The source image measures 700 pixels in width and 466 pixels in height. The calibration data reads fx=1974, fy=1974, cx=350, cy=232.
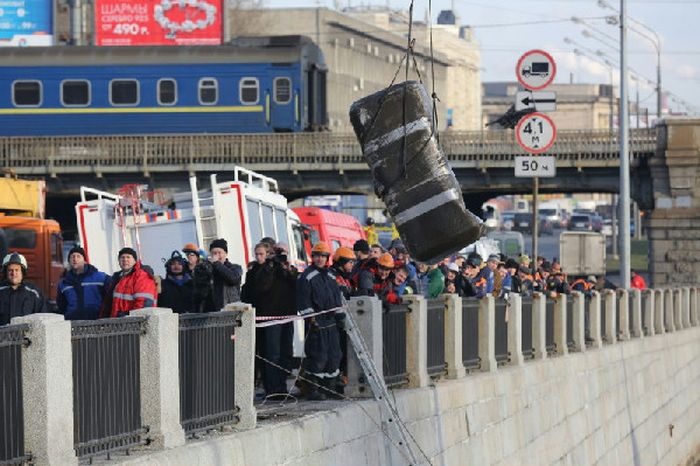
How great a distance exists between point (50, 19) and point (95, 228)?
225 feet

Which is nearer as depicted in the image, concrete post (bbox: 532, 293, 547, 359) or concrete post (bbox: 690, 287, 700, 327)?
concrete post (bbox: 532, 293, 547, 359)

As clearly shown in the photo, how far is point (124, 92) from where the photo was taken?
59.1 metres

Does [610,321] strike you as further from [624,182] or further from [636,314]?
[624,182]

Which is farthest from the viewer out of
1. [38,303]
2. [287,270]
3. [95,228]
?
[95,228]

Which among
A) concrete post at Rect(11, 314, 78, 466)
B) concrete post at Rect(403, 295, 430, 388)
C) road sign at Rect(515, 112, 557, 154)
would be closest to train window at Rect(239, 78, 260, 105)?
road sign at Rect(515, 112, 557, 154)

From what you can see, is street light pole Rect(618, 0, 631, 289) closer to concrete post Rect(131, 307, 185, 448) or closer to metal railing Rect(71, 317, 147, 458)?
concrete post Rect(131, 307, 185, 448)

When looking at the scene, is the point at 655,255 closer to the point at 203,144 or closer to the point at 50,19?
the point at 203,144

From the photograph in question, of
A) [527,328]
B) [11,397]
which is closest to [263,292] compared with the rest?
[11,397]

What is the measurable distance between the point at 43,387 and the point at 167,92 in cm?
4889

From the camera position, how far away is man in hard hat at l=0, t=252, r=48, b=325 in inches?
587

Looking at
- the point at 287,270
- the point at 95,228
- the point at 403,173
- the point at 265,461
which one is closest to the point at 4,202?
the point at 95,228

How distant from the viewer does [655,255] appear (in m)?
65.7

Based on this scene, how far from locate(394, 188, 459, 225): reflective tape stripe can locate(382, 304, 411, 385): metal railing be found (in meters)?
2.02

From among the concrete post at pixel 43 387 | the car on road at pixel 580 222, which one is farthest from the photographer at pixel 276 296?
the car on road at pixel 580 222
